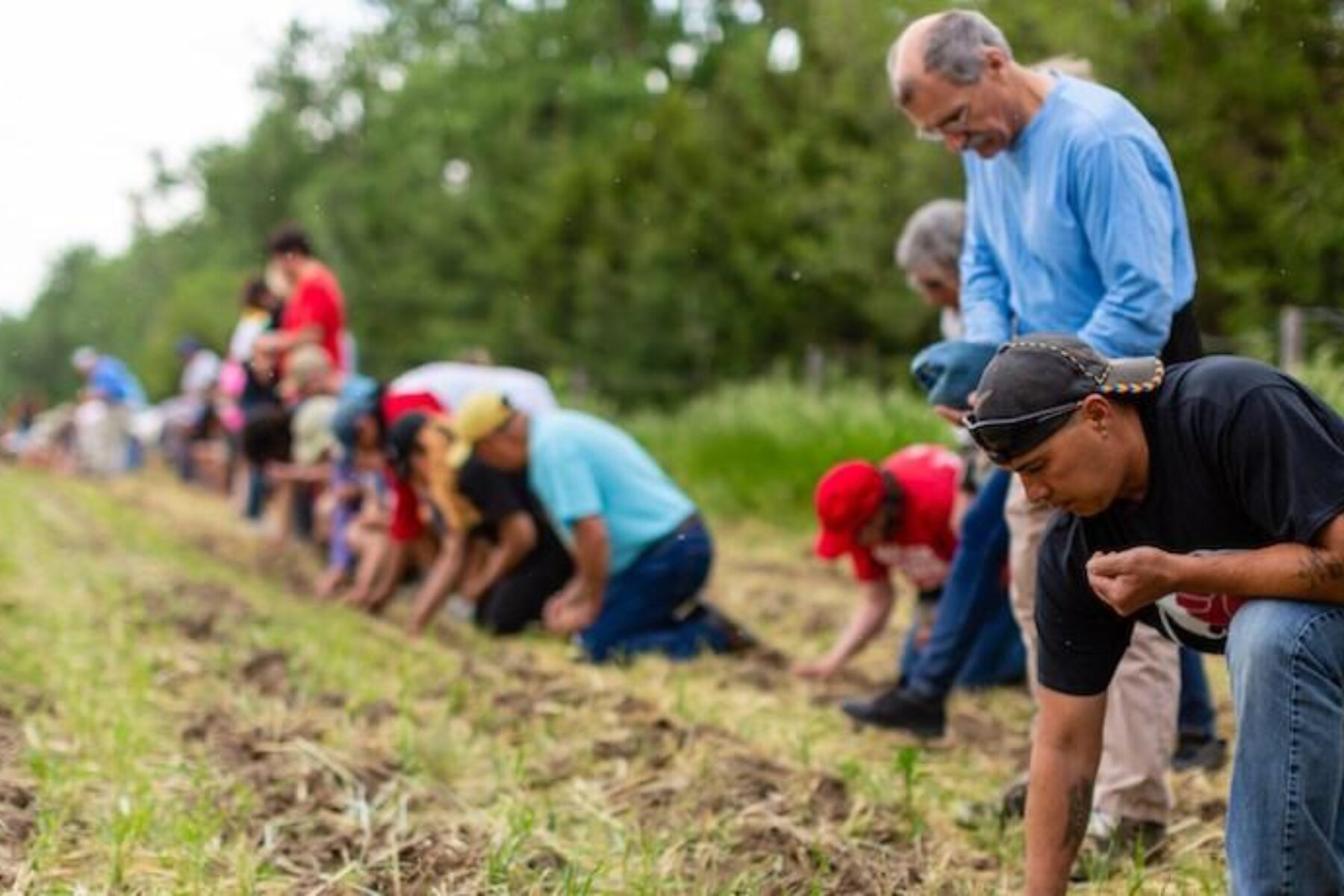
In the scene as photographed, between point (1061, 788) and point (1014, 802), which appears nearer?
point (1061, 788)

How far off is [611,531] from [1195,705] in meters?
2.84

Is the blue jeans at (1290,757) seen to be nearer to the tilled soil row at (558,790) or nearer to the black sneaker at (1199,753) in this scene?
the tilled soil row at (558,790)

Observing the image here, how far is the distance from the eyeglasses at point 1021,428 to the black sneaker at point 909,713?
2.46m

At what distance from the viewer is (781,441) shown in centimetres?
1209

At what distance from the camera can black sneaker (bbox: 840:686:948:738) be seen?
4.97 m

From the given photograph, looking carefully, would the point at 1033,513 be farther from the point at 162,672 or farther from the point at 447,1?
the point at 447,1

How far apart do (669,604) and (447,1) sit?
35.5m

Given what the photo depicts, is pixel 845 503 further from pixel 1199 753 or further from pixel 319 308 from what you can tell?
pixel 319 308

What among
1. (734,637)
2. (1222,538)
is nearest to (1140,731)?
(1222,538)

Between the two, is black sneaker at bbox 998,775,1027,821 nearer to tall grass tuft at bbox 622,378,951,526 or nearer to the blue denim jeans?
the blue denim jeans

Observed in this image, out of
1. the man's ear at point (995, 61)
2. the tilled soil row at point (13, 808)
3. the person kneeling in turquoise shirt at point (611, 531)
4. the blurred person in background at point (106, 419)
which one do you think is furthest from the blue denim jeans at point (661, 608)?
the blurred person in background at point (106, 419)

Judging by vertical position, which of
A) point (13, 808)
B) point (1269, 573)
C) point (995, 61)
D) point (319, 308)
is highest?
point (995, 61)

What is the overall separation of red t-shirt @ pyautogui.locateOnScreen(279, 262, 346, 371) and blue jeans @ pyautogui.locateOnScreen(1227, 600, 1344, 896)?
289 inches

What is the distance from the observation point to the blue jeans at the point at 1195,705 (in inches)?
182
